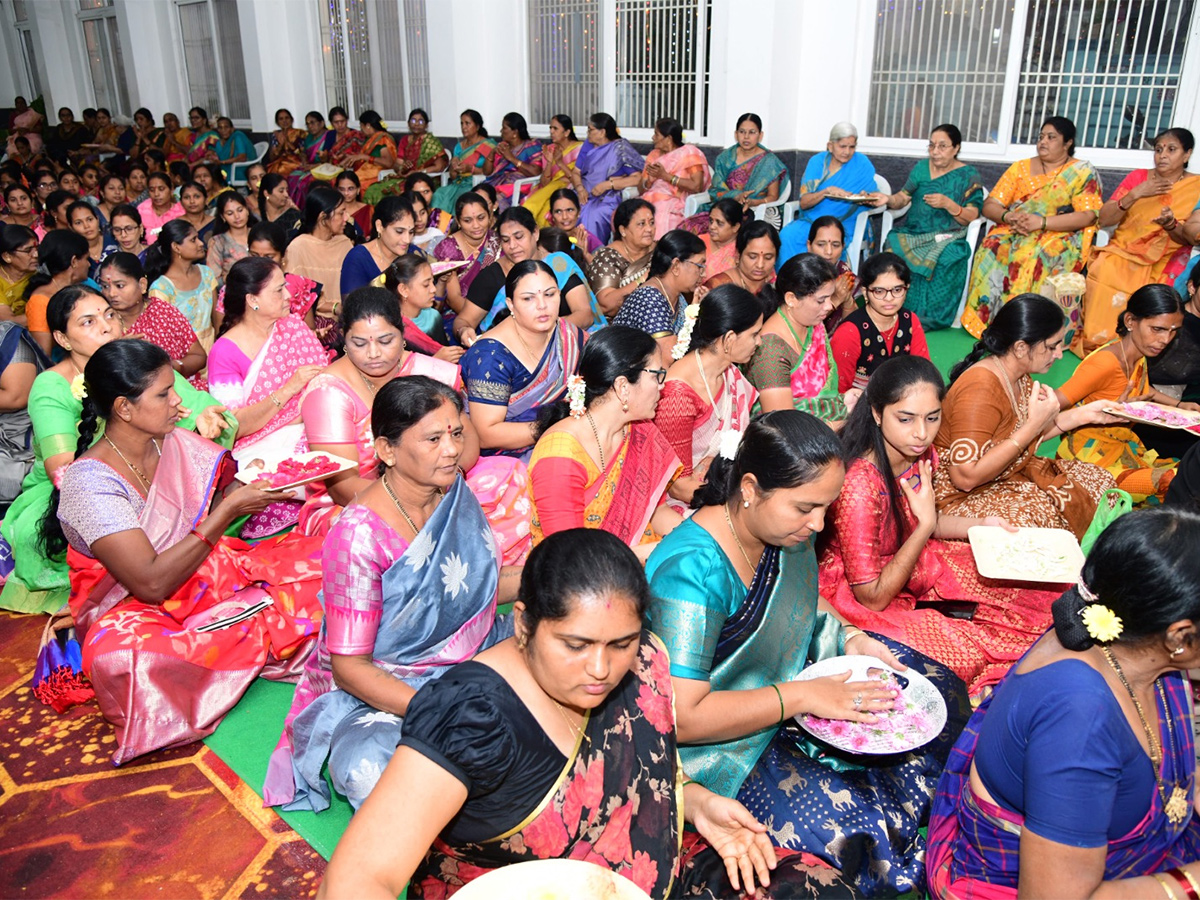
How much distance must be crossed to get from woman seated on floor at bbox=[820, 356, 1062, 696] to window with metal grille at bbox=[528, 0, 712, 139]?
5.90 meters

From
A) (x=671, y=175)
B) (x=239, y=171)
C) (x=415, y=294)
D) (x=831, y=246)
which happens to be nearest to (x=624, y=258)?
(x=831, y=246)

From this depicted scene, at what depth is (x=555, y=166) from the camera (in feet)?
26.0

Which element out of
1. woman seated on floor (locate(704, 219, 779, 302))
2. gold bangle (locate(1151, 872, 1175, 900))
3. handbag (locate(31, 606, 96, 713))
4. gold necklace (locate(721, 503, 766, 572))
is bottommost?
handbag (locate(31, 606, 96, 713))

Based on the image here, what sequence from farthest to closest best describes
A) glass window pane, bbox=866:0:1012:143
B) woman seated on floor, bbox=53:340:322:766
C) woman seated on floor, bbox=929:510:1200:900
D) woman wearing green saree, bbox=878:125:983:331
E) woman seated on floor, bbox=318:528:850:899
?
1. glass window pane, bbox=866:0:1012:143
2. woman wearing green saree, bbox=878:125:983:331
3. woman seated on floor, bbox=53:340:322:766
4. woman seated on floor, bbox=929:510:1200:900
5. woman seated on floor, bbox=318:528:850:899

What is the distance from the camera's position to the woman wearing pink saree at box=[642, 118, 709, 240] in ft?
23.3

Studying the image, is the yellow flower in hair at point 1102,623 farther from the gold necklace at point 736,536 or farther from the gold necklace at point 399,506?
the gold necklace at point 399,506

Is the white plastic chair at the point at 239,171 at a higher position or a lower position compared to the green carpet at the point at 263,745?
higher

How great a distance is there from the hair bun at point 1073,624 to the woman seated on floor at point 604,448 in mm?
1317

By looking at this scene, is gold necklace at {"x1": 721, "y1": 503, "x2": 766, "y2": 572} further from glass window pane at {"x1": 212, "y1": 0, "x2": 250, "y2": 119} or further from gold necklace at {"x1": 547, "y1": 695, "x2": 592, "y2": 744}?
glass window pane at {"x1": 212, "y1": 0, "x2": 250, "y2": 119}

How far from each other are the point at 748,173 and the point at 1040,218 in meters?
2.21

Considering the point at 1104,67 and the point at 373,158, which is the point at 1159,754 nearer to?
the point at 1104,67

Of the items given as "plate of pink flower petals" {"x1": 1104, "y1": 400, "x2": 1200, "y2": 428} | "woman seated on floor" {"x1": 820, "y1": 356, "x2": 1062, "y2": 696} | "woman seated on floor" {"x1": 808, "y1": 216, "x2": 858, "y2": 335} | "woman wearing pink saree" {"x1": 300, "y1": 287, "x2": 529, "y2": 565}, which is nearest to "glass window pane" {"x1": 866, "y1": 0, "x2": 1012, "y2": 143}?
"woman seated on floor" {"x1": 808, "y1": 216, "x2": 858, "y2": 335}

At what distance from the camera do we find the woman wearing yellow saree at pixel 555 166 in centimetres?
788

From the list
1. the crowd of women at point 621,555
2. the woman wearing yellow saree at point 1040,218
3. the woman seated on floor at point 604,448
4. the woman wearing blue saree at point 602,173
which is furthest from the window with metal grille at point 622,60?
the woman seated on floor at point 604,448
